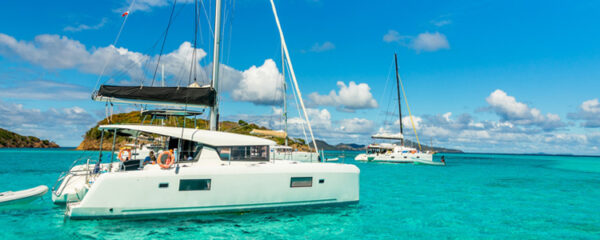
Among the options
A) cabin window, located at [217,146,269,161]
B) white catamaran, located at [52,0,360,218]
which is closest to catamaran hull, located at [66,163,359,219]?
white catamaran, located at [52,0,360,218]

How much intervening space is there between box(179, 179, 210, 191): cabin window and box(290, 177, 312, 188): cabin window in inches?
92.7

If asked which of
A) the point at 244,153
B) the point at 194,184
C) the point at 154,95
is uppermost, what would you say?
the point at 154,95

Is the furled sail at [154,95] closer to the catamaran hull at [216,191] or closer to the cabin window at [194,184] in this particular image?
the catamaran hull at [216,191]

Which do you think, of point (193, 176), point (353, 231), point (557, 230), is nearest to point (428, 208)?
point (557, 230)

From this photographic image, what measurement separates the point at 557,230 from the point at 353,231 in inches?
241

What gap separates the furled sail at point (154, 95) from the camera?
414 inches

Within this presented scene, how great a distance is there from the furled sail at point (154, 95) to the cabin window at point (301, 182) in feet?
12.4

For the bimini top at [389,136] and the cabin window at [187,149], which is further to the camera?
the bimini top at [389,136]

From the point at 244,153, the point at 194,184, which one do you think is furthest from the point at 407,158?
the point at 194,184

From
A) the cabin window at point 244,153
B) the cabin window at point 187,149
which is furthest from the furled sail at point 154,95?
the cabin window at point 244,153

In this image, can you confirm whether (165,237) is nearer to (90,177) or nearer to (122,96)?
(90,177)

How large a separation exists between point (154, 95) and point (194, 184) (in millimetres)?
3212

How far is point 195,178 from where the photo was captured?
916 centimetres

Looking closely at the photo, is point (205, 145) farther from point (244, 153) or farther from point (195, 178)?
point (195, 178)
